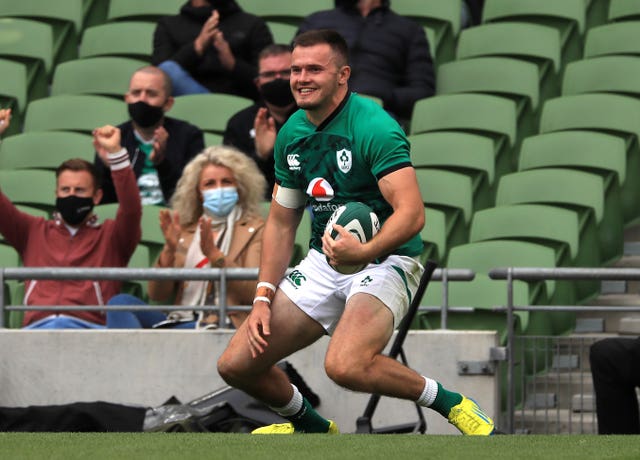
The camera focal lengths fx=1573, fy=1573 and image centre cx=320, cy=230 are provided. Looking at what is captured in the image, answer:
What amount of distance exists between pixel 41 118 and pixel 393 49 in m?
2.58

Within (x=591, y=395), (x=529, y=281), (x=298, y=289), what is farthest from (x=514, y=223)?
(x=298, y=289)

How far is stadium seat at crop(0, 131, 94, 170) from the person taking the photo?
10570mm

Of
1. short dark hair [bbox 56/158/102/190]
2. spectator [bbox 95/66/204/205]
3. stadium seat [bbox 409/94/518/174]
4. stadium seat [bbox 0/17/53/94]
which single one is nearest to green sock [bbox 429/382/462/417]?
short dark hair [bbox 56/158/102/190]

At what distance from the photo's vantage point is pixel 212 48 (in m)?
11.1

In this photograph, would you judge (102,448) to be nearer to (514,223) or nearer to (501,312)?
(501,312)

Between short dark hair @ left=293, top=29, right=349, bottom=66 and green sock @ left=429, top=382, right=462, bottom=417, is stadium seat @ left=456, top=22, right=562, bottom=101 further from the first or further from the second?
green sock @ left=429, top=382, right=462, bottom=417

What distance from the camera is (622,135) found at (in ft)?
34.0

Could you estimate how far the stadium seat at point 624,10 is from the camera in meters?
11.7

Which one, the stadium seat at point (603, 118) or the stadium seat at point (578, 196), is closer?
the stadium seat at point (578, 196)

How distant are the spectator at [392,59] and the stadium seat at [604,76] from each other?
99cm

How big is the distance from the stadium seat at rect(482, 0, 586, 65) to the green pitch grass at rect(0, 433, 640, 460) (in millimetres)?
5882

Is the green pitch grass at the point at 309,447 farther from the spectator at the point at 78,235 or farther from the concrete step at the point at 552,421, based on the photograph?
the spectator at the point at 78,235

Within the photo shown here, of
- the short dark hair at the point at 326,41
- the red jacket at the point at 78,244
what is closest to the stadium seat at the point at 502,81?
the red jacket at the point at 78,244

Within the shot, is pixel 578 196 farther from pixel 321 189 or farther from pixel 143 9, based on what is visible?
pixel 143 9
